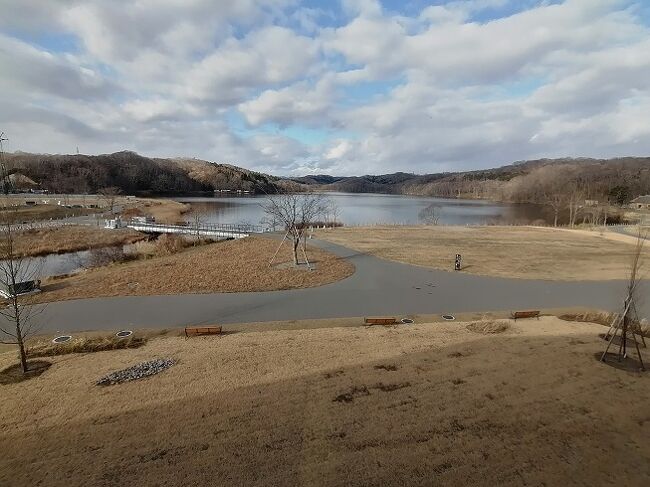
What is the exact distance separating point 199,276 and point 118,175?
15026cm

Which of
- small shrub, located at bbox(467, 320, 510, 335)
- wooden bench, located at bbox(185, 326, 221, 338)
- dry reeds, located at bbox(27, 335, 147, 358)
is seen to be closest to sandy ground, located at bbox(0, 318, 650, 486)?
dry reeds, located at bbox(27, 335, 147, 358)

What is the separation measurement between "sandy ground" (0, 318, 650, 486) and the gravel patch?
270 millimetres

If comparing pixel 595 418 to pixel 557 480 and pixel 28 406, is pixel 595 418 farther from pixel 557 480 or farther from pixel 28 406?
pixel 28 406

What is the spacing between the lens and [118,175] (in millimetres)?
145750

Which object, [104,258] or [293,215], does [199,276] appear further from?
[104,258]

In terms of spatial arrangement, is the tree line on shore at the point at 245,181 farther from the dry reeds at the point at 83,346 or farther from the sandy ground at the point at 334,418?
the dry reeds at the point at 83,346

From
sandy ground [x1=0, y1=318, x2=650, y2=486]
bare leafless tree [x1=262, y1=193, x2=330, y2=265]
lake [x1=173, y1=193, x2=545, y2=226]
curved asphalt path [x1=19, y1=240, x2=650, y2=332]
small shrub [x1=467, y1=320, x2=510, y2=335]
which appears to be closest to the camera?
sandy ground [x1=0, y1=318, x2=650, y2=486]

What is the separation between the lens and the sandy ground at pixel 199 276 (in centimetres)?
1733

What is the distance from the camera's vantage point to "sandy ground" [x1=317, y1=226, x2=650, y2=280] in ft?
72.2

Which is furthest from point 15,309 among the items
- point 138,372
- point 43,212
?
point 43,212

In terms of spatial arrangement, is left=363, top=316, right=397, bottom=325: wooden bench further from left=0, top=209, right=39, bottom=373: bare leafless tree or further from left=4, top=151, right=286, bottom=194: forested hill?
left=4, top=151, right=286, bottom=194: forested hill

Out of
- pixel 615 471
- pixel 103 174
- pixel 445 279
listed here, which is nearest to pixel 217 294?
pixel 445 279

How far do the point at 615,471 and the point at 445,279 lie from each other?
44.1 feet

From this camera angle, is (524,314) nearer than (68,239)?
Yes
